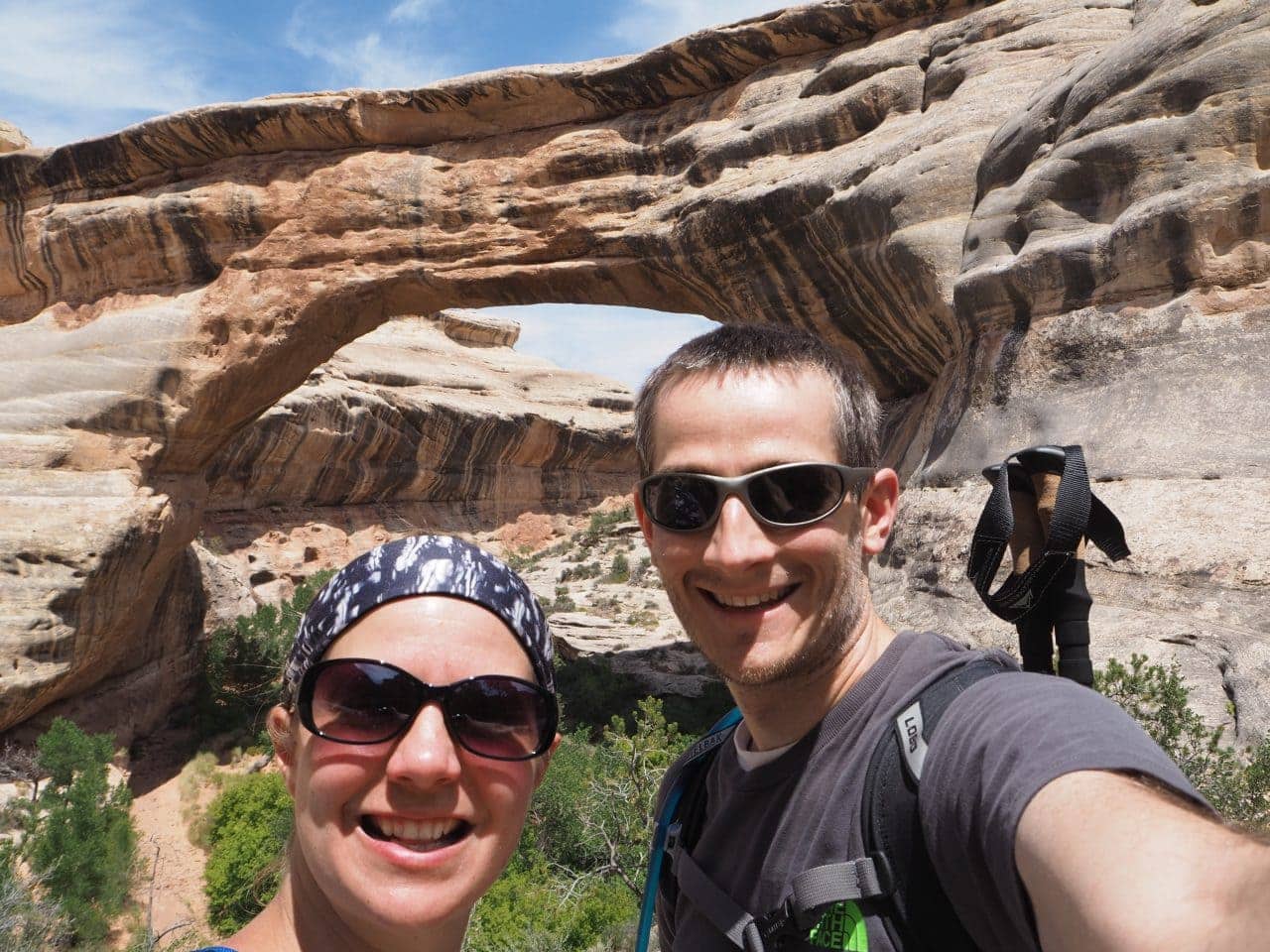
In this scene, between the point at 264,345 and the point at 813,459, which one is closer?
the point at 813,459

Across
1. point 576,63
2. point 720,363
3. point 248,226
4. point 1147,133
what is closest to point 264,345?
point 248,226

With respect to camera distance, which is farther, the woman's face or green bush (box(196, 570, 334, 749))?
green bush (box(196, 570, 334, 749))

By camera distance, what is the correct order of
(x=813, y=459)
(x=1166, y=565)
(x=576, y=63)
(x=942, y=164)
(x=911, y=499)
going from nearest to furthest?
(x=813, y=459) < (x=1166, y=565) < (x=911, y=499) < (x=942, y=164) < (x=576, y=63)

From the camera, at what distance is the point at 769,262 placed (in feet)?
32.9

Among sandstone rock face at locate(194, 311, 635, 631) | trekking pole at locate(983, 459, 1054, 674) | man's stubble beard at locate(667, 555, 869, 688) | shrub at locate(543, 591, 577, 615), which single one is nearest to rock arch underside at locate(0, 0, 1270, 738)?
trekking pole at locate(983, 459, 1054, 674)

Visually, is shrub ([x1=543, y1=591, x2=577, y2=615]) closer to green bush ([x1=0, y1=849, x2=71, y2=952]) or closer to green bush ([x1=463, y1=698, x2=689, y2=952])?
green bush ([x1=463, y1=698, x2=689, y2=952])

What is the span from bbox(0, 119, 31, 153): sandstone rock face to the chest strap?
29962 millimetres

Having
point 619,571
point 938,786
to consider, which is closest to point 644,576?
point 619,571

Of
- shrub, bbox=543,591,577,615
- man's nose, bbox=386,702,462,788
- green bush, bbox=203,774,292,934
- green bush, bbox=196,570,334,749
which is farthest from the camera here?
shrub, bbox=543,591,577,615

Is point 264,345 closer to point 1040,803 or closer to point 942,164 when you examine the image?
point 942,164

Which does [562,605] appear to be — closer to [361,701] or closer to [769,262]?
[769,262]

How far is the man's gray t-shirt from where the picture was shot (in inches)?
37.6

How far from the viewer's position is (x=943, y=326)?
8320 mm

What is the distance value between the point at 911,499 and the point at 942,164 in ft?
10.8
